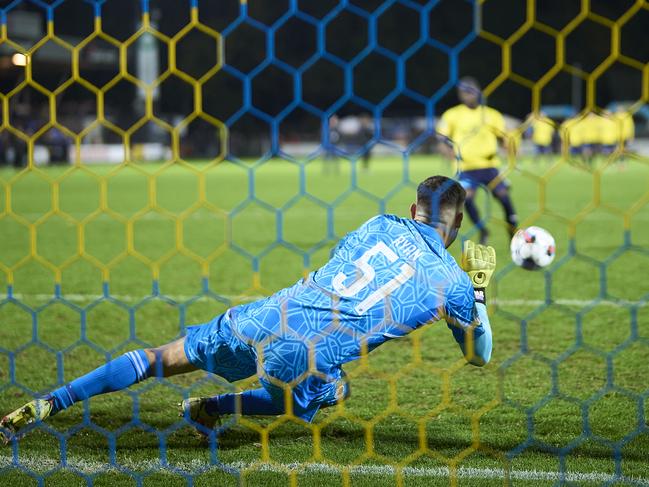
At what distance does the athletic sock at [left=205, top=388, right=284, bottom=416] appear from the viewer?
3.37 meters

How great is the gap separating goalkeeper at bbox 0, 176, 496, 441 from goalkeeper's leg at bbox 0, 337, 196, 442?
1cm

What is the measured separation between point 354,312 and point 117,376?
36.5 inches

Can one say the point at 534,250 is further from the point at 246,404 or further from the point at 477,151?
the point at 477,151

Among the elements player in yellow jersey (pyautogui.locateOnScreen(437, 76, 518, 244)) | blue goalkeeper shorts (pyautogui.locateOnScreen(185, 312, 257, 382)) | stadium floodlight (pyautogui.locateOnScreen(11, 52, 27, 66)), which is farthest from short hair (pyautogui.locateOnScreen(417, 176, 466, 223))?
player in yellow jersey (pyautogui.locateOnScreen(437, 76, 518, 244))

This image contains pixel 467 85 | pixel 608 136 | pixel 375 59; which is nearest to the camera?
pixel 467 85

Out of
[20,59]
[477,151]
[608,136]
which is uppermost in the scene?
[608,136]

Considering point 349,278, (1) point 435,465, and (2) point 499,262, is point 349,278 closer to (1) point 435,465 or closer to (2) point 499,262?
(1) point 435,465

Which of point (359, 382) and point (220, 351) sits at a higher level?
point (220, 351)

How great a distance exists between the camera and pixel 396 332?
2996 millimetres

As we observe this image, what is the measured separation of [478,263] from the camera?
10.2 feet

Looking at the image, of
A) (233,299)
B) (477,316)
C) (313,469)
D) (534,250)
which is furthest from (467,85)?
(313,469)

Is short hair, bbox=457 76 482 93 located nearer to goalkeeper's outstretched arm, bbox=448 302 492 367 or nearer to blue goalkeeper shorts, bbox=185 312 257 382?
goalkeeper's outstretched arm, bbox=448 302 492 367

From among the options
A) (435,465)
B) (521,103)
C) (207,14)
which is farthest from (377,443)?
(521,103)

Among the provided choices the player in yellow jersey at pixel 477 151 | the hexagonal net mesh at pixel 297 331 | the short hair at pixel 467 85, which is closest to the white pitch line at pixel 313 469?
the hexagonal net mesh at pixel 297 331
